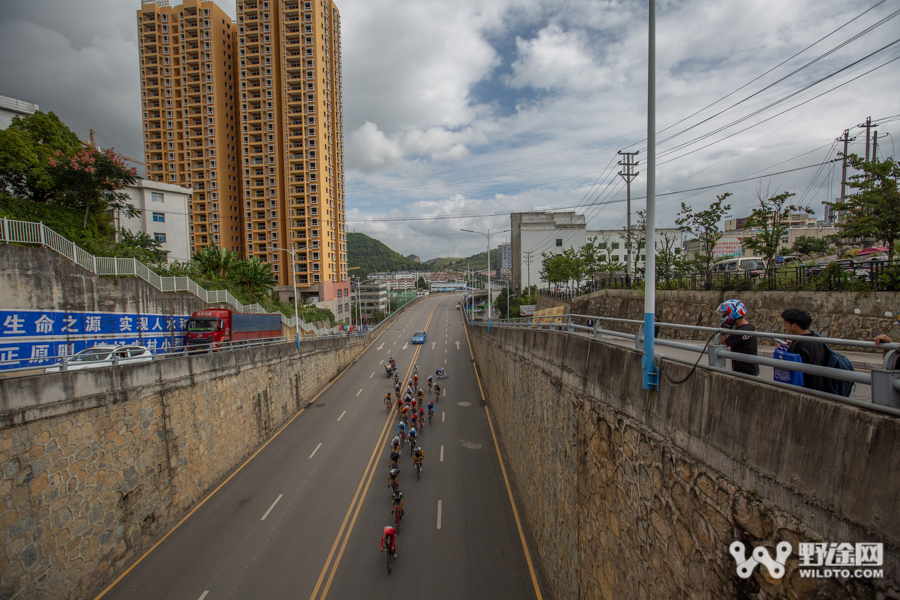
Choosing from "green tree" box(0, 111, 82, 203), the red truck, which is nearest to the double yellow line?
the red truck

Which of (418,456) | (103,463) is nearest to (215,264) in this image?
(103,463)

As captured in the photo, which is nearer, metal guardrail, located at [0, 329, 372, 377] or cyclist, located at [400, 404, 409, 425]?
metal guardrail, located at [0, 329, 372, 377]

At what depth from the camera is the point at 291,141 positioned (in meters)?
59.6

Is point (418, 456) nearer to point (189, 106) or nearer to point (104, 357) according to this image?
point (104, 357)

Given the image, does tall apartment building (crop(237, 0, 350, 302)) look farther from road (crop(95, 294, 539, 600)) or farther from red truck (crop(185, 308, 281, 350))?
road (crop(95, 294, 539, 600))

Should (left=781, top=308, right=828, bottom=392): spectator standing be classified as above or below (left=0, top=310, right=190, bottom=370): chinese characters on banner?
above

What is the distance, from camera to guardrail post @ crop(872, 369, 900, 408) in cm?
265

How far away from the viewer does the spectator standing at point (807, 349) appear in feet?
12.1

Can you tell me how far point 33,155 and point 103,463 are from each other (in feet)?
74.1

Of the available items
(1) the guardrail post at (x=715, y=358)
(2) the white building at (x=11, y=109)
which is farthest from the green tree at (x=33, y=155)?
(1) the guardrail post at (x=715, y=358)

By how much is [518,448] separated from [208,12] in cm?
8377

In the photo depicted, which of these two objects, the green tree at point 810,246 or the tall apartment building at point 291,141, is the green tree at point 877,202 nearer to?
the green tree at point 810,246

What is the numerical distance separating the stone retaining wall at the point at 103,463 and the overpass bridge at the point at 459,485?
0.17 feet

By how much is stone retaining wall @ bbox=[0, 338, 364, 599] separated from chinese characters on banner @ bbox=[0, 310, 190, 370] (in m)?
1.92
